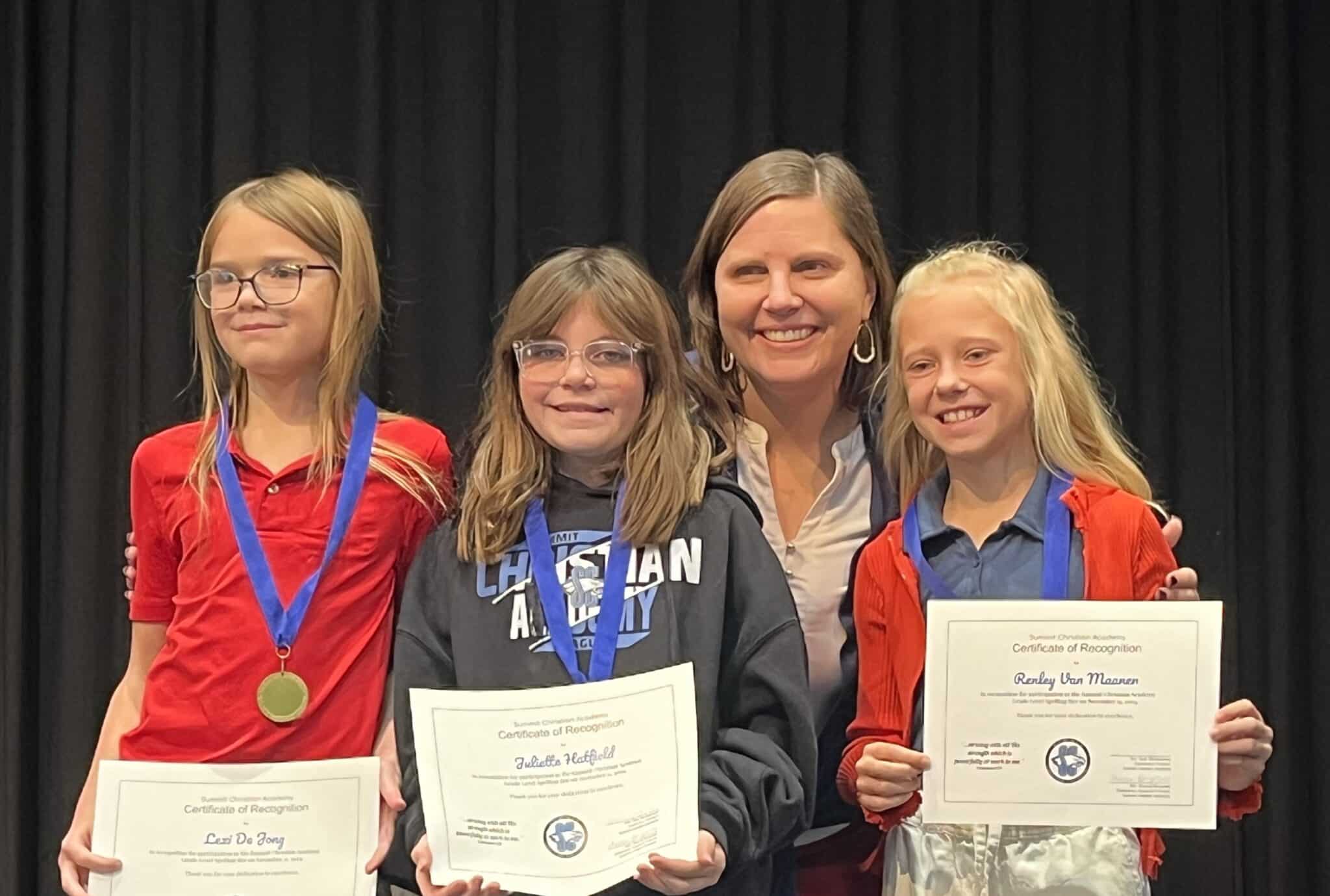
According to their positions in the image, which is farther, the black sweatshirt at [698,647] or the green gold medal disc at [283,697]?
the green gold medal disc at [283,697]

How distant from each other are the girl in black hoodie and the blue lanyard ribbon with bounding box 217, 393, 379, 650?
0.15 meters

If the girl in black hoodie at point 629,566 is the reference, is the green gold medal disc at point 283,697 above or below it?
below

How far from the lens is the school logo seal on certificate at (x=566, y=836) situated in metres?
1.91

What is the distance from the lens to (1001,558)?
85.3 inches

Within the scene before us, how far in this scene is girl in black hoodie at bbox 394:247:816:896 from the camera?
2.04 m

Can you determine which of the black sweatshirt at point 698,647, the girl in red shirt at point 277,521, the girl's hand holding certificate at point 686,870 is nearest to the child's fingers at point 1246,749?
the black sweatshirt at point 698,647

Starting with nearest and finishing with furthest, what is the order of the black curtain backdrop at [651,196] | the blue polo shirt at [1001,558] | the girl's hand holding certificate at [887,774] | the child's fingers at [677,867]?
the child's fingers at [677,867] < the girl's hand holding certificate at [887,774] < the blue polo shirt at [1001,558] < the black curtain backdrop at [651,196]

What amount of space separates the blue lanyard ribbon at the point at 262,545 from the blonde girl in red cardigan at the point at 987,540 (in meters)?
0.86

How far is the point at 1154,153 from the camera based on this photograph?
11.9 feet

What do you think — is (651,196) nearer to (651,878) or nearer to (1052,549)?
(1052,549)

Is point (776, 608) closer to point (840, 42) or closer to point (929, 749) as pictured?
point (929, 749)

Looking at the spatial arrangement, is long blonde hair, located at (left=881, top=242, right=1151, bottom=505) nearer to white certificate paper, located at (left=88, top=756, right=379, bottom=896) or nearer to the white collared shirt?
the white collared shirt

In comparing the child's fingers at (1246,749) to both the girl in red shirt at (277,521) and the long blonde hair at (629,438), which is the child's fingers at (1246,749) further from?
the girl in red shirt at (277,521)

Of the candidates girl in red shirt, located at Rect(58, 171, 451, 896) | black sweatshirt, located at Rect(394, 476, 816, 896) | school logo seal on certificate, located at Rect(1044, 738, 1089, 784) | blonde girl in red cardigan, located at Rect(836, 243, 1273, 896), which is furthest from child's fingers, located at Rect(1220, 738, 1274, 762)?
girl in red shirt, located at Rect(58, 171, 451, 896)
